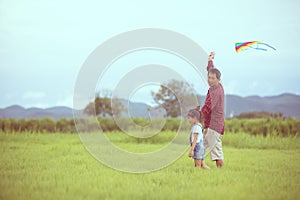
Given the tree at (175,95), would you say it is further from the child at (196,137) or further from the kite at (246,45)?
the kite at (246,45)

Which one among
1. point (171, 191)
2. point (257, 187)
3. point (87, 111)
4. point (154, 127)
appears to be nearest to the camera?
point (171, 191)

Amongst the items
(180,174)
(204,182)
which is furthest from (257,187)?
(180,174)

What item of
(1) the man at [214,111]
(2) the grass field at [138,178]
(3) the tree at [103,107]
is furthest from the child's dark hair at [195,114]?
(3) the tree at [103,107]

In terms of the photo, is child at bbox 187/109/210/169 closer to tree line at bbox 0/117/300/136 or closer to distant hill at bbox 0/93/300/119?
distant hill at bbox 0/93/300/119

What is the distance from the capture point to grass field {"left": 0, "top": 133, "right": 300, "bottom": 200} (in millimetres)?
3078

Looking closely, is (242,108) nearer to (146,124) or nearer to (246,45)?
(146,124)

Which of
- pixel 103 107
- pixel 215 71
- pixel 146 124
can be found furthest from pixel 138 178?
pixel 103 107

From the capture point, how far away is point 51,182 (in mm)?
3402

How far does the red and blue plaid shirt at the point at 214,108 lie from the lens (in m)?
4.17

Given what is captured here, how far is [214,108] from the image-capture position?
13.9 feet

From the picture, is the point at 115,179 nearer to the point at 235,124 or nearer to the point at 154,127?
the point at 154,127

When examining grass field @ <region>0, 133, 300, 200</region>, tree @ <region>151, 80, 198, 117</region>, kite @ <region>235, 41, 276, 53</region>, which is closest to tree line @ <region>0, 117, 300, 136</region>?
tree @ <region>151, 80, 198, 117</region>

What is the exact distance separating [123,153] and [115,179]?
5.78 feet

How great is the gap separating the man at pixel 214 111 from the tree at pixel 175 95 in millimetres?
290
